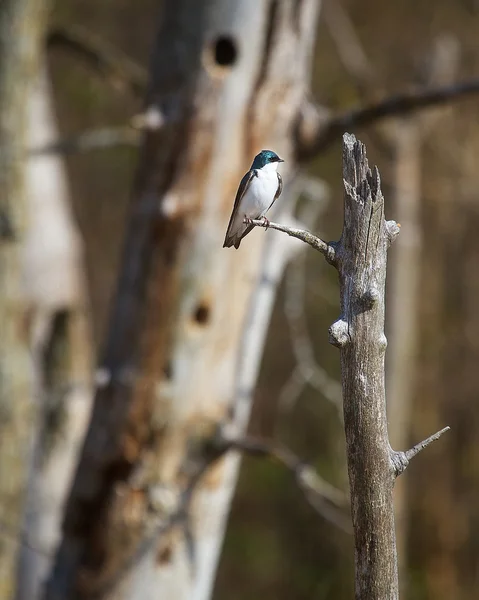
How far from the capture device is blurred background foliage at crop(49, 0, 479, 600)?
9672 millimetres

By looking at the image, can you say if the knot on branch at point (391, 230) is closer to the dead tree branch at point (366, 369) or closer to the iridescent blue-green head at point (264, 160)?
the dead tree branch at point (366, 369)

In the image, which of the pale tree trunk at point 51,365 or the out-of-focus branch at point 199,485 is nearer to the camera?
the out-of-focus branch at point 199,485

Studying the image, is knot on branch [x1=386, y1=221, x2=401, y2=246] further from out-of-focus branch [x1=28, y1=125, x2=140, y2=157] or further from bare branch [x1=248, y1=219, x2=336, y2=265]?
out-of-focus branch [x1=28, y1=125, x2=140, y2=157]

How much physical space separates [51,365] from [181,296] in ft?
7.78

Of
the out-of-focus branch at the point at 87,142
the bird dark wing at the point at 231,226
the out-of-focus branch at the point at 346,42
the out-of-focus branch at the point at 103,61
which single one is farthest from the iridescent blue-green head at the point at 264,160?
the out-of-focus branch at the point at 346,42

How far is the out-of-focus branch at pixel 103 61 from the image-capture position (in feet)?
13.3

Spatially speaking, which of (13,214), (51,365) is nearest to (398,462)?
(13,214)

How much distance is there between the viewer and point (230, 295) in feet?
9.95

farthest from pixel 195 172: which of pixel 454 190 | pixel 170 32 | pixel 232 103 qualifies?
pixel 454 190

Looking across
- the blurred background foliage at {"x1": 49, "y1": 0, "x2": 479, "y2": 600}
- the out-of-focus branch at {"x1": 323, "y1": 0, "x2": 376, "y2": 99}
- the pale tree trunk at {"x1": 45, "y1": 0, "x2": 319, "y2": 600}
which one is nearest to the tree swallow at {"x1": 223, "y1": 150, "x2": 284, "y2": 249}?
the pale tree trunk at {"x1": 45, "y1": 0, "x2": 319, "y2": 600}

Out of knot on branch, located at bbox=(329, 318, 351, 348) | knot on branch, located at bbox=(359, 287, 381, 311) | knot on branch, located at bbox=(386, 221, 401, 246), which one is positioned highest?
knot on branch, located at bbox=(386, 221, 401, 246)

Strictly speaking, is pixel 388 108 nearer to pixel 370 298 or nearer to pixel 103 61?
pixel 103 61

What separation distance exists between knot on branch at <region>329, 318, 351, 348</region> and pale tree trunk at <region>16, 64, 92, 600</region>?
3.73 metres

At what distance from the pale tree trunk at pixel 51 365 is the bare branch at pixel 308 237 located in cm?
377
